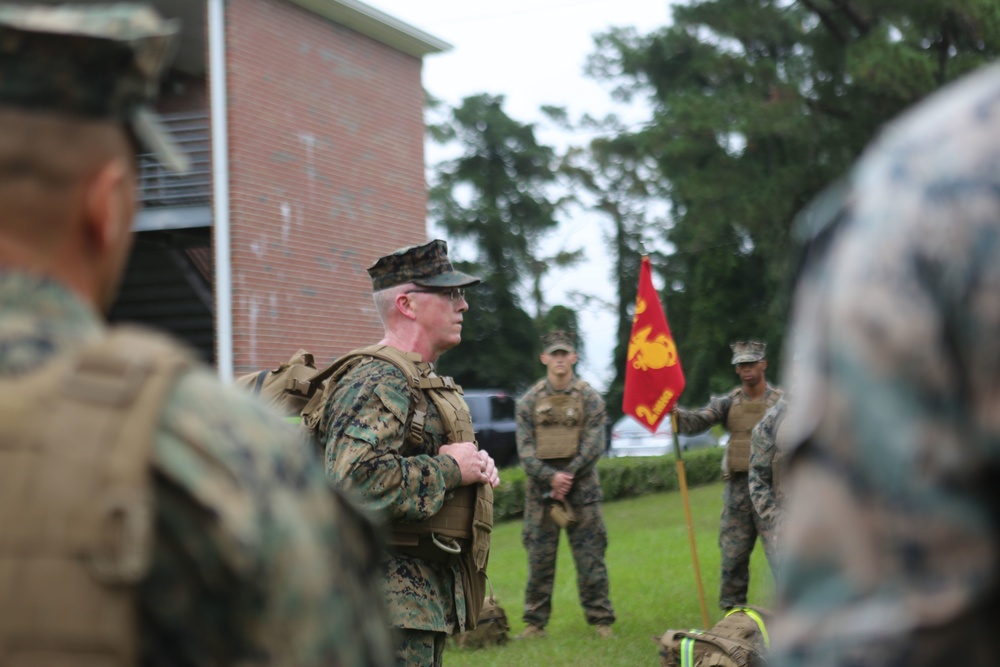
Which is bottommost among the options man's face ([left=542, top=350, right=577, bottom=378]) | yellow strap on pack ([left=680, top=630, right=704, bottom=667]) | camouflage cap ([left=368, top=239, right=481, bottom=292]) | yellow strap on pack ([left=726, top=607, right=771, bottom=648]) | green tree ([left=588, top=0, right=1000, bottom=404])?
yellow strap on pack ([left=680, top=630, right=704, bottom=667])

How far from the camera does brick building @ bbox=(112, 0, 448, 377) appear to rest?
544 inches

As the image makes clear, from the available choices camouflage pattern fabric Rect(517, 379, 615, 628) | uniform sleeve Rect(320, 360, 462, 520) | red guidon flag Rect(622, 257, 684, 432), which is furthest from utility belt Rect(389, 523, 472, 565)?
camouflage pattern fabric Rect(517, 379, 615, 628)

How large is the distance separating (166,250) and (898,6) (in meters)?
13.7

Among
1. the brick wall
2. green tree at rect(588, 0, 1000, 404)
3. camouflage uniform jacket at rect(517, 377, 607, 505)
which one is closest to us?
camouflage uniform jacket at rect(517, 377, 607, 505)

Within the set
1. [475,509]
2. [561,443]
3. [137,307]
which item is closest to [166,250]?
[137,307]

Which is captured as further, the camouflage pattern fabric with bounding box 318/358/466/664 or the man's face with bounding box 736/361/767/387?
the man's face with bounding box 736/361/767/387

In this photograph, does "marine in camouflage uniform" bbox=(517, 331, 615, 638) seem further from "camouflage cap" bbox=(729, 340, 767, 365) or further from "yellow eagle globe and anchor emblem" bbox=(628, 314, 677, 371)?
"camouflage cap" bbox=(729, 340, 767, 365)

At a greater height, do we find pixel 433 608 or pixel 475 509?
pixel 475 509

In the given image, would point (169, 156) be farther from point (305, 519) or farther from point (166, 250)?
point (166, 250)

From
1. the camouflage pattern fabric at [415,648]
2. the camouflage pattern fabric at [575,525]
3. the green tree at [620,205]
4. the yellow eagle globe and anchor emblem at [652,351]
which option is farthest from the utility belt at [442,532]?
the green tree at [620,205]

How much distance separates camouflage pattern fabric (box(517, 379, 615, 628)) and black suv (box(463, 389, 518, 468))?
40.3 ft

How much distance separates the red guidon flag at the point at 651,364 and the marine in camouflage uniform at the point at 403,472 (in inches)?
182

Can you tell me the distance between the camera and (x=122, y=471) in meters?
1.13

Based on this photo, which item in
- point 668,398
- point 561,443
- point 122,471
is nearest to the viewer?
point 122,471
